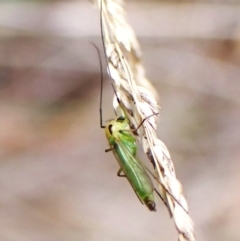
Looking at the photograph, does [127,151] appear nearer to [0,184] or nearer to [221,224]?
[221,224]

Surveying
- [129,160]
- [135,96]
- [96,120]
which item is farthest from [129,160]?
[96,120]

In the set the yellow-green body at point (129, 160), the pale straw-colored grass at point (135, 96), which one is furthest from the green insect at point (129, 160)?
the pale straw-colored grass at point (135, 96)

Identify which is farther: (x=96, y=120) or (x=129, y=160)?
(x=96, y=120)

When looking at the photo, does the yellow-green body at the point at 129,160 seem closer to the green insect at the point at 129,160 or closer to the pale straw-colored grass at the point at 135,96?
the green insect at the point at 129,160

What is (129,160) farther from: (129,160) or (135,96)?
(135,96)

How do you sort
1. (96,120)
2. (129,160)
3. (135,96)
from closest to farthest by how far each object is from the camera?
(135,96), (129,160), (96,120)
